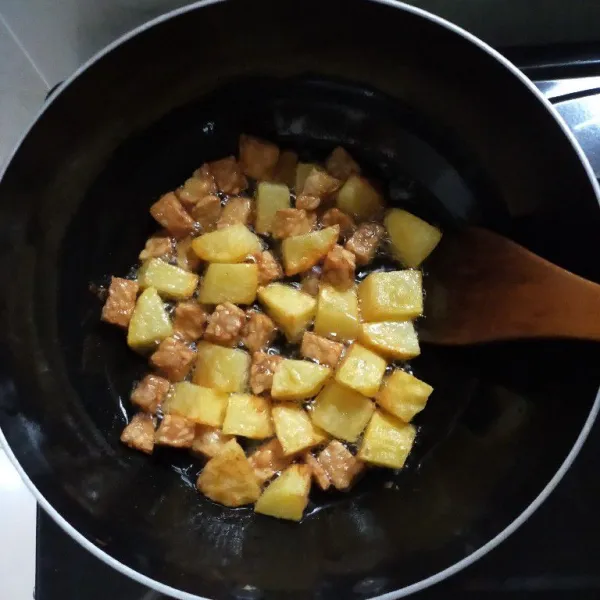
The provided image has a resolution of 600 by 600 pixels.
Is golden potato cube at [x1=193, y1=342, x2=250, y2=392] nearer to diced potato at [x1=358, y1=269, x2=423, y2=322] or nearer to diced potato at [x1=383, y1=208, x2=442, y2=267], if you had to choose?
diced potato at [x1=358, y1=269, x2=423, y2=322]

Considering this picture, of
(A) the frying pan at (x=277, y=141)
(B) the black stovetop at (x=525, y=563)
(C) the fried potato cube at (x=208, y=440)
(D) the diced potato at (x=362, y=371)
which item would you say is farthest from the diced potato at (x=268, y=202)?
(B) the black stovetop at (x=525, y=563)

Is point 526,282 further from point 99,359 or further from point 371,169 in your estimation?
point 99,359

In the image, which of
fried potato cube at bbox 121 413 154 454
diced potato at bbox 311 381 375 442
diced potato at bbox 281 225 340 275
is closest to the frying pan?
fried potato cube at bbox 121 413 154 454

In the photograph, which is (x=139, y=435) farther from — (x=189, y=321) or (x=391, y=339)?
(x=391, y=339)

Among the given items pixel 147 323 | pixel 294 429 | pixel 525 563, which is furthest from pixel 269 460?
pixel 525 563

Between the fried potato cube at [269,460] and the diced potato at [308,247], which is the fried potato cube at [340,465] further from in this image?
the diced potato at [308,247]

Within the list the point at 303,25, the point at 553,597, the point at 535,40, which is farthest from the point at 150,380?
the point at 535,40
